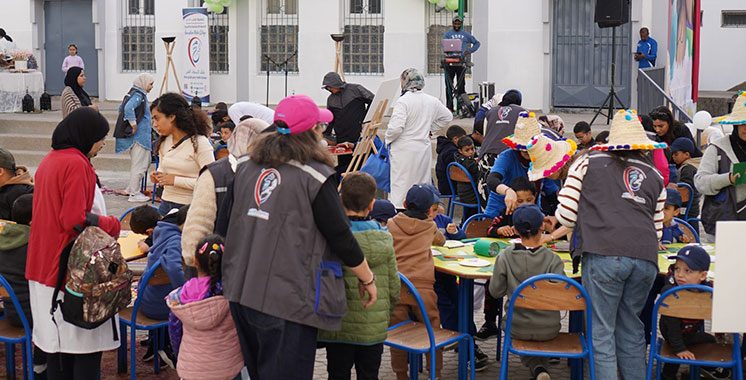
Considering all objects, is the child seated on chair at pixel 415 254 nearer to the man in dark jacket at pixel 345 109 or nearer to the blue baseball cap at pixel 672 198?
the blue baseball cap at pixel 672 198

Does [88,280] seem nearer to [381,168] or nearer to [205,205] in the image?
[205,205]

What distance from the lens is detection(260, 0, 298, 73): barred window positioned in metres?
21.8

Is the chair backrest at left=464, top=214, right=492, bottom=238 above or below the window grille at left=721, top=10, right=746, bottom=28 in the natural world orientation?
below

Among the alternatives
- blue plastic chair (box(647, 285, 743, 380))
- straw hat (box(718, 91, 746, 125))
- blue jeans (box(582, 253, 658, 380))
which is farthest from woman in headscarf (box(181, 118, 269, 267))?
straw hat (box(718, 91, 746, 125))

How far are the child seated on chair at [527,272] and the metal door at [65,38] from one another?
1850 centimetres

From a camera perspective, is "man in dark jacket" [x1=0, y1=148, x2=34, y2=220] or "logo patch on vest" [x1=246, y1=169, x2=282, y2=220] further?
"man in dark jacket" [x1=0, y1=148, x2=34, y2=220]

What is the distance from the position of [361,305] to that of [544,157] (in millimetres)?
3105

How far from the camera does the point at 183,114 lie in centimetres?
734

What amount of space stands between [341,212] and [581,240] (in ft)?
5.36

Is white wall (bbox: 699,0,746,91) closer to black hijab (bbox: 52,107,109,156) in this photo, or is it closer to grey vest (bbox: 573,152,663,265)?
grey vest (bbox: 573,152,663,265)

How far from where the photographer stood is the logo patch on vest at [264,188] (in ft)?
16.6

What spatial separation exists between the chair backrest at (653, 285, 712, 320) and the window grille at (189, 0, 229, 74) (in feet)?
55.9

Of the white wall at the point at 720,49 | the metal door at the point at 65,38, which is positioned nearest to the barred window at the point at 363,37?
the metal door at the point at 65,38

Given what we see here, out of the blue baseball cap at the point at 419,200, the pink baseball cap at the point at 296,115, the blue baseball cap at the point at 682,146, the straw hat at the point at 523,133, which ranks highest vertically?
the pink baseball cap at the point at 296,115
